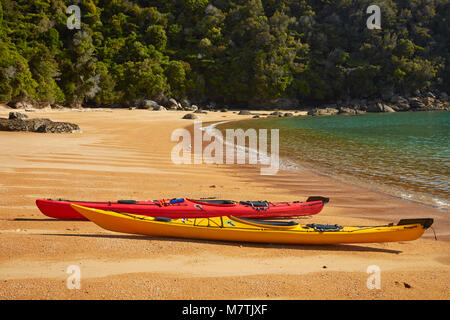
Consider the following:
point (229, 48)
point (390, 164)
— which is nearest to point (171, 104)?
point (229, 48)

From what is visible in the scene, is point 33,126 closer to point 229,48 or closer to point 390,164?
point 390,164

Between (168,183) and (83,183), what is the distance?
78.6 inches

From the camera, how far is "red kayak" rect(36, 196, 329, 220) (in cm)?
538

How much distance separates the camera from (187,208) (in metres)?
5.80

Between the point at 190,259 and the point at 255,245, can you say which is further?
the point at 255,245

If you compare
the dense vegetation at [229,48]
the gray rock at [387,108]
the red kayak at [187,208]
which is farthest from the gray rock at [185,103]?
the red kayak at [187,208]

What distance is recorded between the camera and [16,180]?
7.53 metres

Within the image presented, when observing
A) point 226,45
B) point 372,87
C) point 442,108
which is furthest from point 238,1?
point 442,108

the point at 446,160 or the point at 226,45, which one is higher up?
the point at 226,45

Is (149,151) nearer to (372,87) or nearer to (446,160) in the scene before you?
(446,160)

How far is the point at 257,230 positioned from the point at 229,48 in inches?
3076

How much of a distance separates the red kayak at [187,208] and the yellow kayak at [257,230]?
69 centimetres

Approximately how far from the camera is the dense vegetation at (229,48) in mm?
51406

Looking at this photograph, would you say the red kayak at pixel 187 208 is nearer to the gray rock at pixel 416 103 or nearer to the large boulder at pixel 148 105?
the large boulder at pixel 148 105
